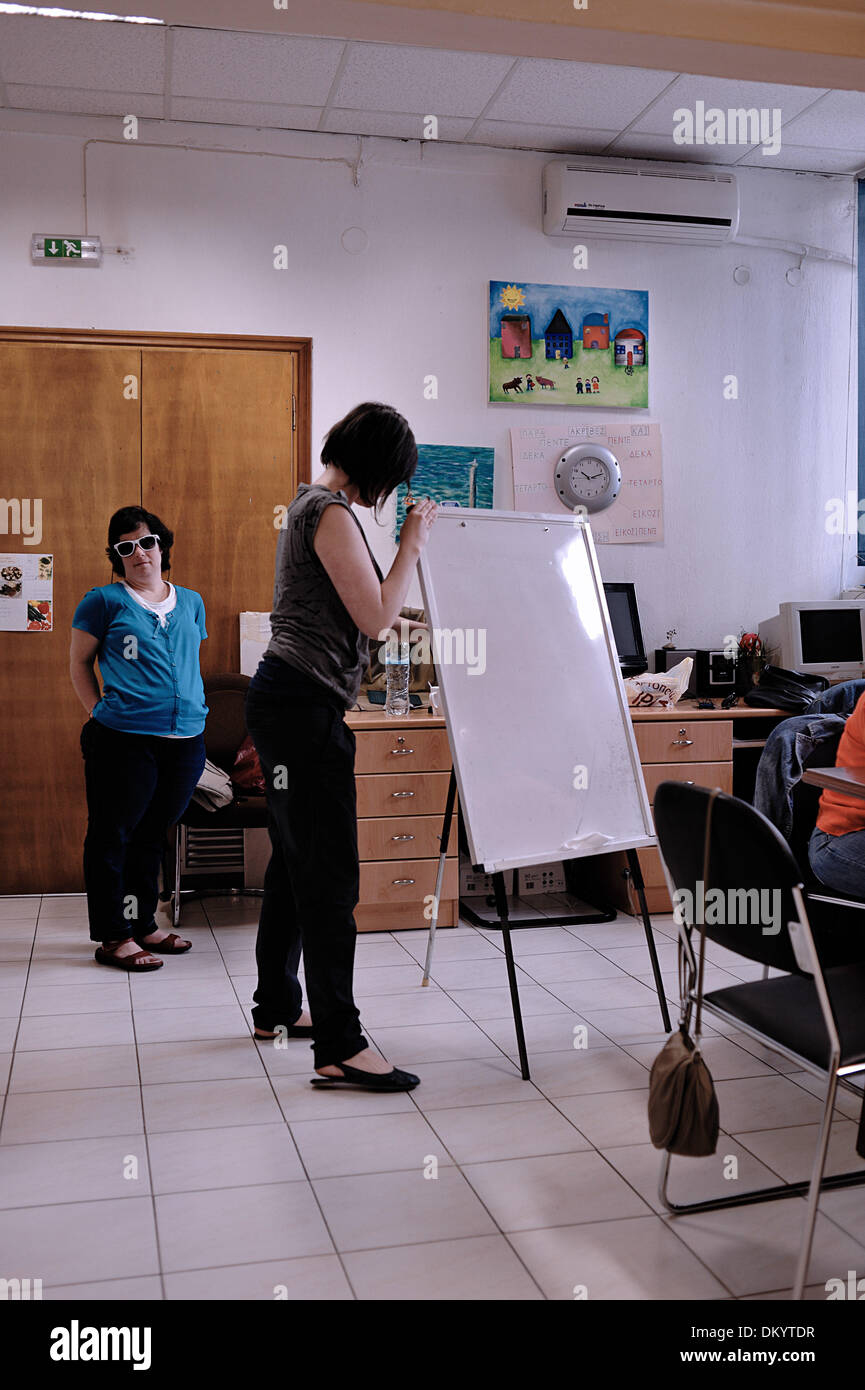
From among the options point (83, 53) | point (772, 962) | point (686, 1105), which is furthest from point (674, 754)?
point (83, 53)

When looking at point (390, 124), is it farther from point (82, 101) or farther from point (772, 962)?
point (772, 962)

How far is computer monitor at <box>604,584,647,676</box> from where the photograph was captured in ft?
15.5

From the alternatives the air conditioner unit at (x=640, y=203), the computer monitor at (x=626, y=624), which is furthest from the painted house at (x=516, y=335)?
the computer monitor at (x=626, y=624)

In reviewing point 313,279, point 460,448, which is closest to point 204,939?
point 460,448

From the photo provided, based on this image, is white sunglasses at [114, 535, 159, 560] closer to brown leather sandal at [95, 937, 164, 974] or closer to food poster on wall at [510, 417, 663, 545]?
brown leather sandal at [95, 937, 164, 974]

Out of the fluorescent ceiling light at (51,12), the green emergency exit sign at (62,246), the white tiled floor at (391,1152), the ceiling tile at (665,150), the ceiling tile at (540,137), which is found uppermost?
the ceiling tile at (665,150)

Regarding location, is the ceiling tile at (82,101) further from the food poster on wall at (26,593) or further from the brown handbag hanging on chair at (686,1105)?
the brown handbag hanging on chair at (686,1105)

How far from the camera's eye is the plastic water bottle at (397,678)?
4.13 m

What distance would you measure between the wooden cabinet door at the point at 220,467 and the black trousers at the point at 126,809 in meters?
0.95

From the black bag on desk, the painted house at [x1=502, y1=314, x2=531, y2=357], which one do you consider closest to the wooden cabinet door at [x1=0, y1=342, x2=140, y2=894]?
the painted house at [x1=502, y1=314, x2=531, y2=357]

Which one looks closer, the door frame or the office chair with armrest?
the office chair with armrest

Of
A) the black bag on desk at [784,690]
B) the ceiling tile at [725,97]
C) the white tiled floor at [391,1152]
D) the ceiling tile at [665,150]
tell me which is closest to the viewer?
the white tiled floor at [391,1152]

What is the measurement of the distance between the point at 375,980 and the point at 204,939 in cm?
76

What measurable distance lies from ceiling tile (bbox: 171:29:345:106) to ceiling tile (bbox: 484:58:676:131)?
66 centimetres
